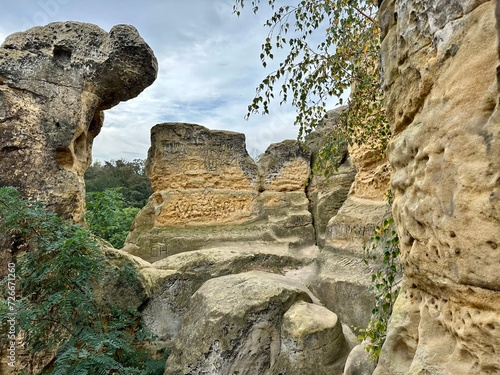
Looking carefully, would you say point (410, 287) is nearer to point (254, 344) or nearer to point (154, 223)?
point (254, 344)

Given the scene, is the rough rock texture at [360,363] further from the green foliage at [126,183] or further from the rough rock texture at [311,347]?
the green foliage at [126,183]

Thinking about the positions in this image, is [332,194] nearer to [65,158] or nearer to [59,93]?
[65,158]

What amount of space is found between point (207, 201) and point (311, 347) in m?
6.07

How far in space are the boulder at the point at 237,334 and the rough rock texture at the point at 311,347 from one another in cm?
22

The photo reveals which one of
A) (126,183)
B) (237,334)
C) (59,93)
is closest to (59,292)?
(237,334)

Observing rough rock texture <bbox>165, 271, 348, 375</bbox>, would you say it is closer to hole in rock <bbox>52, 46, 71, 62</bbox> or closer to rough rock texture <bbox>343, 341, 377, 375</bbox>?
rough rock texture <bbox>343, 341, 377, 375</bbox>

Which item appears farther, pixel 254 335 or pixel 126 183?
pixel 126 183

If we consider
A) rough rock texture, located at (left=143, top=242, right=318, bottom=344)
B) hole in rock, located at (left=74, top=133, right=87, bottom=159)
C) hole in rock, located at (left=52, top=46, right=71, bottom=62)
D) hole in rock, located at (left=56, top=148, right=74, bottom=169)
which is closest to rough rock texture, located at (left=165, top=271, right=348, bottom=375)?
rough rock texture, located at (left=143, top=242, right=318, bottom=344)

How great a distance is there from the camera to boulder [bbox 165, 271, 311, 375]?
14.4 feet

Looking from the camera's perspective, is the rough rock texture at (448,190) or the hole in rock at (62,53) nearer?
the rough rock texture at (448,190)

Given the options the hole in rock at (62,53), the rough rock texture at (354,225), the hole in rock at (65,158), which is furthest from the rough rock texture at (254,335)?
the hole in rock at (62,53)

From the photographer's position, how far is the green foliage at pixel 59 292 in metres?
3.84

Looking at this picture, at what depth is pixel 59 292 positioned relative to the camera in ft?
13.2

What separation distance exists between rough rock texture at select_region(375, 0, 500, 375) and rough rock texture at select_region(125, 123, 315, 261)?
7.57m
